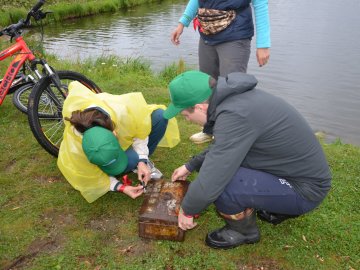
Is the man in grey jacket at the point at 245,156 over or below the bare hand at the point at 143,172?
over

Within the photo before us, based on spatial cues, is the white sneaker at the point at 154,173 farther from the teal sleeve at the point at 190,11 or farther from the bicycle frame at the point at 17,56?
the bicycle frame at the point at 17,56

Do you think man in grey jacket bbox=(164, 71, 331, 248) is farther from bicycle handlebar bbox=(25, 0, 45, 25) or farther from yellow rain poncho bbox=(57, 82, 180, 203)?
bicycle handlebar bbox=(25, 0, 45, 25)

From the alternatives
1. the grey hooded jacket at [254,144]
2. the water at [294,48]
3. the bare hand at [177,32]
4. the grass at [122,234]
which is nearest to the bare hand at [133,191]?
the grass at [122,234]

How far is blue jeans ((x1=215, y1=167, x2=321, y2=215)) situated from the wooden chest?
17.1 inches

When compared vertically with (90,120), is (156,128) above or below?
below

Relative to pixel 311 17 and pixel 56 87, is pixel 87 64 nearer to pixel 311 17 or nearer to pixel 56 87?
pixel 56 87

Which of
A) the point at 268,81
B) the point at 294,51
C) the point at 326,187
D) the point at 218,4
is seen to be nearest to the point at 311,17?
the point at 294,51

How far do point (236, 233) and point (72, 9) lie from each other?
19.8 meters

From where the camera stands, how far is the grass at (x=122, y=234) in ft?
8.78

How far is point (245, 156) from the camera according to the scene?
2.41 metres

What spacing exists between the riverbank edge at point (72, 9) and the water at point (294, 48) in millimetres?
728

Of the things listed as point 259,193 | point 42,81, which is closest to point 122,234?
point 259,193

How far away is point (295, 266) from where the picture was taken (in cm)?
266

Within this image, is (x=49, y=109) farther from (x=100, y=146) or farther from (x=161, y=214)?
(x=161, y=214)
